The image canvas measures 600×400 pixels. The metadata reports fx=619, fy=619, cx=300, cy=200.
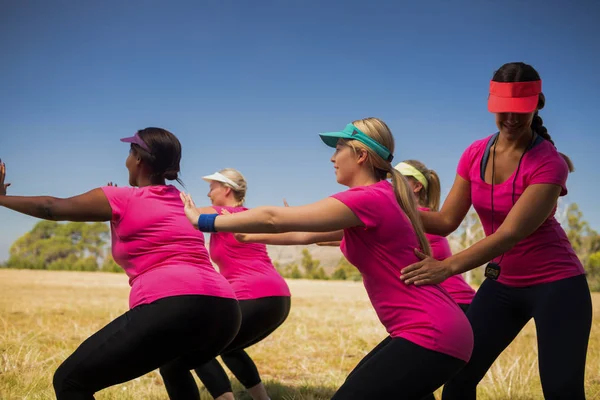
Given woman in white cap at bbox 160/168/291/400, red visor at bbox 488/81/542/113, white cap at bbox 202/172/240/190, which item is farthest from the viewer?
white cap at bbox 202/172/240/190

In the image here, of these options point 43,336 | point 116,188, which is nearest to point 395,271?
point 116,188

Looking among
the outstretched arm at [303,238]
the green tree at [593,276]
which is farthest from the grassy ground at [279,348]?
the green tree at [593,276]

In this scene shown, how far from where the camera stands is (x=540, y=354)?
3.46 m

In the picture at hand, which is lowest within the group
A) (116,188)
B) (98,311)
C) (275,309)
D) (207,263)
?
(98,311)

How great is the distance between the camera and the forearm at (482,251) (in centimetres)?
308

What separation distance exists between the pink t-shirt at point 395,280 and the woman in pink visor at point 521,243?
36 cm

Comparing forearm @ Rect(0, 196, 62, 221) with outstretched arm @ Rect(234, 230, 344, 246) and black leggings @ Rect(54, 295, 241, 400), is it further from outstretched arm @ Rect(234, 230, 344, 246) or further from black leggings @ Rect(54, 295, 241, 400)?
outstretched arm @ Rect(234, 230, 344, 246)

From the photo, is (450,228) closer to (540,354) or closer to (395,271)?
(540,354)

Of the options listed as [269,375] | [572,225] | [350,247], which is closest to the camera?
[350,247]

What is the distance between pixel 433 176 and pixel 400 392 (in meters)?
2.75

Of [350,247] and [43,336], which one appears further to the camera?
[43,336]

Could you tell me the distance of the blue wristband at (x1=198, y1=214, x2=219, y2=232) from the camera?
2.86 m

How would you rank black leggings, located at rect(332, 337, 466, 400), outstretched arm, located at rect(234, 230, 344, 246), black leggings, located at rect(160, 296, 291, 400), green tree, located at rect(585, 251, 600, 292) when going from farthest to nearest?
1. green tree, located at rect(585, 251, 600, 292)
2. black leggings, located at rect(160, 296, 291, 400)
3. outstretched arm, located at rect(234, 230, 344, 246)
4. black leggings, located at rect(332, 337, 466, 400)

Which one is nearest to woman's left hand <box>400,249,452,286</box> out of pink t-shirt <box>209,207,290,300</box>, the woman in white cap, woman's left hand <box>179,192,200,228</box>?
woman's left hand <box>179,192,200,228</box>
